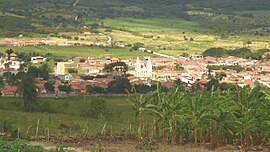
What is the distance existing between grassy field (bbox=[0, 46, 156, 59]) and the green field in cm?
3506

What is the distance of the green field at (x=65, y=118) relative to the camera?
87.3 feet

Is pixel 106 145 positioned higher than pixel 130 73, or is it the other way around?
pixel 130 73

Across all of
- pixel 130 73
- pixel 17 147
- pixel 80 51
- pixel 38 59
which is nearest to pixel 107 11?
pixel 80 51

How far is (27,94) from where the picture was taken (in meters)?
37.5

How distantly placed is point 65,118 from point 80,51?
54.3 m

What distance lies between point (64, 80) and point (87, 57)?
2139 centimetres

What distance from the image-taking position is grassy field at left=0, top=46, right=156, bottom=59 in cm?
8206

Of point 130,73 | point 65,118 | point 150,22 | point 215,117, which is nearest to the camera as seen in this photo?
point 215,117

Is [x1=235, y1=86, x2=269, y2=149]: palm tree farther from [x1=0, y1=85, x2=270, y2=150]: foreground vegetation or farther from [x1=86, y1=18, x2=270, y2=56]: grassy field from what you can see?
[x1=86, y1=18, x2=270, y2=56]: grassy field

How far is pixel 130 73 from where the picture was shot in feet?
225

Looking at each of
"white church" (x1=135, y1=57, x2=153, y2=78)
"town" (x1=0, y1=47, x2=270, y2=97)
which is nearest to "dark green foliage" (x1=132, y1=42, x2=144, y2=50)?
"town" (x1=0, y1=47, x2=270, y2=97)

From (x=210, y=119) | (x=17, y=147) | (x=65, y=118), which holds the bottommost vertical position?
(x=65, y=118)

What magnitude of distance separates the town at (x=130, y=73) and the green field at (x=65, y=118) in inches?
218

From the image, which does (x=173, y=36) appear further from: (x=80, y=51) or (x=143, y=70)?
(x=143, y=70)
